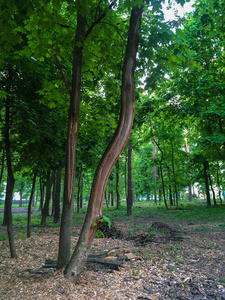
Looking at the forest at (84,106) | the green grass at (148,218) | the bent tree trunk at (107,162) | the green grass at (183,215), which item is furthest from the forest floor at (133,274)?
the green grass at (183,215)

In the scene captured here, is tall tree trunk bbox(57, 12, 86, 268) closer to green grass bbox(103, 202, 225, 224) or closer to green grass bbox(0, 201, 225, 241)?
green grass bbox(0, 201, 225, 241)

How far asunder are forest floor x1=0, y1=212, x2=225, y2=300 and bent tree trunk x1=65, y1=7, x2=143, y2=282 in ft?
1.17

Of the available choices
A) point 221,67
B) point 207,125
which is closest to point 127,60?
point 221,67

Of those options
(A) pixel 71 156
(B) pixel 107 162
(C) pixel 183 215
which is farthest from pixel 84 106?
(C) pixel 183 215

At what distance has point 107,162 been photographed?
321 centimetres

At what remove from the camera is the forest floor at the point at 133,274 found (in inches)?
115

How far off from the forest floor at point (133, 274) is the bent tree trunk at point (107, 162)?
0.36m

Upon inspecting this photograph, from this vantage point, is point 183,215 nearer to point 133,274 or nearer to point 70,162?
point 133,274

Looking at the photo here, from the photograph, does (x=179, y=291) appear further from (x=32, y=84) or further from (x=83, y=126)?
(x=32, y=84)

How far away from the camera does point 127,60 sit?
11.2 feet

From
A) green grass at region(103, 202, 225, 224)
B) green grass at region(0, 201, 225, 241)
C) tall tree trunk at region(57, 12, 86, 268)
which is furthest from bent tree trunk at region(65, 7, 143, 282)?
green grass at region(103, 202, 225, 224)

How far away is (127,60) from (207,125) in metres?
11.7

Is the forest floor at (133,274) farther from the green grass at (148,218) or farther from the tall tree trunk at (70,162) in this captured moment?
the green grass at (148,218)

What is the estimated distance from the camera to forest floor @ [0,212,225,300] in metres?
2.92
